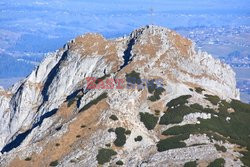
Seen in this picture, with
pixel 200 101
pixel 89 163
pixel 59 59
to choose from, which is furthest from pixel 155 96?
pixel 59 59

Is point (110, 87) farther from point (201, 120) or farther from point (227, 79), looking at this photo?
point (227, 79)

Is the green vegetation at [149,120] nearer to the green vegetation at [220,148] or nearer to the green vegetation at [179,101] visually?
the green vegetation at [179,101]

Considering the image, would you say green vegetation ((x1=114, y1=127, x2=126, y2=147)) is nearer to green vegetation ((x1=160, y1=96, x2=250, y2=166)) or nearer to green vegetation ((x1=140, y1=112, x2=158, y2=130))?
green vegetation ((x1=140, y1=112, x2=158, y2=130))

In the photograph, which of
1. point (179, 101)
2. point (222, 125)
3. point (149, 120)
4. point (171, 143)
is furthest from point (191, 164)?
point (179, 101)

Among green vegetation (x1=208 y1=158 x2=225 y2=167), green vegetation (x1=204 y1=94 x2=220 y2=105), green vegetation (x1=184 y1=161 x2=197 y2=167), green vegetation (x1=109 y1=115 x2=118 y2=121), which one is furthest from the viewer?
green vegetation (x1=204 y1=94 x2=220 y2=105)

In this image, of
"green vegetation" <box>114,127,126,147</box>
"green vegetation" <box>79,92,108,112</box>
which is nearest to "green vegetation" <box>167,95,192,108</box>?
"green vegetation" <box>79,92,108,112</box>

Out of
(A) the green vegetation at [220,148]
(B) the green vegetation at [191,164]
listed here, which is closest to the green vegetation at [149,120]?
(A) the green vegetation at [220,148]

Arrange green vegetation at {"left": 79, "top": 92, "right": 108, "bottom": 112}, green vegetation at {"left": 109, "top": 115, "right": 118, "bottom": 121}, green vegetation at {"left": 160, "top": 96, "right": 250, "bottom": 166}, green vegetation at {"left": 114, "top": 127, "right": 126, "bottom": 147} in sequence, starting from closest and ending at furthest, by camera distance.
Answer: green vegetation at {"left": 114, "top": 127, "right": 126, "bottom": 147}
green vegetation at {"left": 160, "top": 96, "right": 250, "bottom": 166}
green vegetation at {"left": 109, "top": 115, "right": 118, "bottom": 121}
green vegetation at {"left": 79, "top": 92, "right": 108, "bottom": 112}
